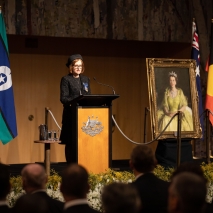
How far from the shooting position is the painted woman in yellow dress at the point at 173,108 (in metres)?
8.48

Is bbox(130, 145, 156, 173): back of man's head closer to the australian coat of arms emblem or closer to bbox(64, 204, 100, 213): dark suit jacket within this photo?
bbox(64, 204, 100, 213): dark suit jacket

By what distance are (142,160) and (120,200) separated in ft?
4.83

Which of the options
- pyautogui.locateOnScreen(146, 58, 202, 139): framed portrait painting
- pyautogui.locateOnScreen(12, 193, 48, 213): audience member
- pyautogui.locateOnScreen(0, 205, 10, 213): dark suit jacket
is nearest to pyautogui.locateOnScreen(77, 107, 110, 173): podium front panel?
pyautogui.locateOnScreen(146, 58, 202, 139): framed portrait painting

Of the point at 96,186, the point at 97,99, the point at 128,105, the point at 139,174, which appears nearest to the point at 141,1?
the point at 128,105

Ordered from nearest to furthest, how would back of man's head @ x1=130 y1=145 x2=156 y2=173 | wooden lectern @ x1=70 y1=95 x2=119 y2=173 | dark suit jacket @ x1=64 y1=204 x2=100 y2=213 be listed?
1. dark suit jacket @ x1=64 y1=204 x2=100 y2=213
2. back of man's head @ x1=130 y1=145 x2=156 y2=173
3. wooden lectern @ x1=70 y1=95 x2=119 y2=173

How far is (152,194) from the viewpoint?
394 centimetres

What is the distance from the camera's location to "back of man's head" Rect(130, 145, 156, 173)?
4.21 meters

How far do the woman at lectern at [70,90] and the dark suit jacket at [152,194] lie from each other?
3.19 metres

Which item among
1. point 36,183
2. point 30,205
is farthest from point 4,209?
point 30,205

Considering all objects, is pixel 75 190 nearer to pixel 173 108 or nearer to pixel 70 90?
pixel 70 90

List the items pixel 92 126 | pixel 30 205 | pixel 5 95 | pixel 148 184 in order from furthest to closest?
1. pixel 5 95
2. pixel 92 126
3. pixel 148 184
4. pixel 30 205

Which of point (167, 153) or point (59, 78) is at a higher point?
point (59, 78)

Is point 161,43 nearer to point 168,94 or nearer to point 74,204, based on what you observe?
point 168,94

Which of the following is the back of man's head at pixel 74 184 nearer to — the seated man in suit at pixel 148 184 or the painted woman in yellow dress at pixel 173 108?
the seated man in suit at pixel 148 184
